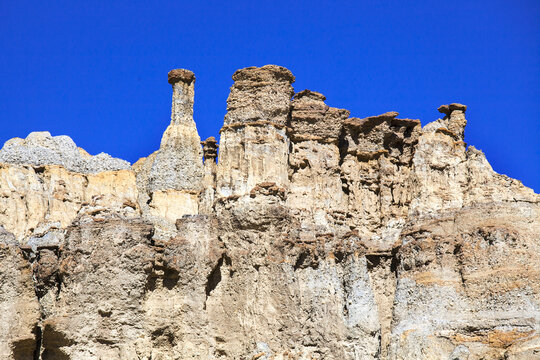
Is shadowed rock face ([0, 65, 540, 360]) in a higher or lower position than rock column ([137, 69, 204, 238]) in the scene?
lower

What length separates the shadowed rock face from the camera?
34188 millimetres

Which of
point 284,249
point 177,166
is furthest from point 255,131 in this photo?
point 177,166

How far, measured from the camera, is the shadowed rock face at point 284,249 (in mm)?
34188

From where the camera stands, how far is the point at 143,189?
144 ft

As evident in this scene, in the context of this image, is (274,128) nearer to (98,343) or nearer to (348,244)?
(348,244)

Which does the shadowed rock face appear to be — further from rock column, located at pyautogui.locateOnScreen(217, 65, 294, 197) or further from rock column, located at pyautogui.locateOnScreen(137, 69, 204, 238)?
rock column, located at pyautogui.locateOnScreen(137, 69, 204, 238)

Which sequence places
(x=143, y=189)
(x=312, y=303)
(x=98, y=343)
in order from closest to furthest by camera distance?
(x=98, y=343) → (x=312, y=303) → (x=143, y=189)

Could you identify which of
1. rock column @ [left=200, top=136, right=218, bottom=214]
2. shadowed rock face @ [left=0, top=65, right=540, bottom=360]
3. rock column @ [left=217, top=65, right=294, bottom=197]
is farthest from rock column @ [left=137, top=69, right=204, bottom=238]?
rock column @ [left=217, top=65, right=294, bottom=197]

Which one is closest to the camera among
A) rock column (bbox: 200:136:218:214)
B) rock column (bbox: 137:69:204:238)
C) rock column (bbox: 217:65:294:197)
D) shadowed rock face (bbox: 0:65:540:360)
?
shadowed rock face (bbox: 0:65:540:360)

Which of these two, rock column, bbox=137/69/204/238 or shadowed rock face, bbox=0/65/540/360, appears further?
rock column, bbox=137/69/204/238

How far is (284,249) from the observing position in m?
36.0

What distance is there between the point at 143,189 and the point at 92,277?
10.2 meters

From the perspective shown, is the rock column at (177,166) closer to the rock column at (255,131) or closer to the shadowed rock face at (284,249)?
the shadowed rock face at (284,249)

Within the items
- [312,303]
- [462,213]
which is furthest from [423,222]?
[312,303]
